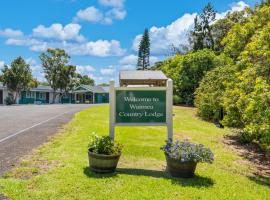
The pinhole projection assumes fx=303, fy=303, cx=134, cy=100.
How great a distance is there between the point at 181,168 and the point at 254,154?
5.59 meters

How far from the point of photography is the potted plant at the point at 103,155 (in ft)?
19.8

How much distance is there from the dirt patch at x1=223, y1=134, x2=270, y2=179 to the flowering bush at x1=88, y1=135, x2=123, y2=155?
3.80 metres

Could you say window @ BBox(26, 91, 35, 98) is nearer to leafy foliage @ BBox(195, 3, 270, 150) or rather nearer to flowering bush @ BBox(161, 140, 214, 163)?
leafy foliage @ BBox(195, 3, 270, 150)

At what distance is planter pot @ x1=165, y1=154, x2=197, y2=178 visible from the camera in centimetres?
601

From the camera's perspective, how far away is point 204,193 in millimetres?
5414

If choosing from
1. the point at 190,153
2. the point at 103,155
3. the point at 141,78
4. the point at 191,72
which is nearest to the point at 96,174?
the point at 103,155

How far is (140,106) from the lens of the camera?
690 cm

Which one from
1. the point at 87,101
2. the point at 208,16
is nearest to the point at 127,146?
the point at 208,16

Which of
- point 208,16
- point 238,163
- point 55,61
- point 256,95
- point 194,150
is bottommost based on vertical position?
point 238,163

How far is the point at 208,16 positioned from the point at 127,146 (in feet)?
153

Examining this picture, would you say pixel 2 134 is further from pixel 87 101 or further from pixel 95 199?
pixel 87 101

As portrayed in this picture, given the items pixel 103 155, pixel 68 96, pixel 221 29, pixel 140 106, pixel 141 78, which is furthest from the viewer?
pixel 68 96

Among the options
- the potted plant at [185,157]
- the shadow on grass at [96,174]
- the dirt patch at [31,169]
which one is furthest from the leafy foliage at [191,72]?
the shadow on grass at [96,174]

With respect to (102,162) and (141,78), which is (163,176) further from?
(141,78)
